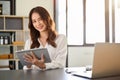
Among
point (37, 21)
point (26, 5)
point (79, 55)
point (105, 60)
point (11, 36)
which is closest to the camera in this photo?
point (105, 60)

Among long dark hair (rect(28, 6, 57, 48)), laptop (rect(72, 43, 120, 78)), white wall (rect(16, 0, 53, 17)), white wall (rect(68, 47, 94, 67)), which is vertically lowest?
white wall (rect(68, 47, 94, 67))

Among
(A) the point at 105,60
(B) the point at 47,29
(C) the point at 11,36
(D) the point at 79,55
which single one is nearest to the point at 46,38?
(B) the point at 47,29

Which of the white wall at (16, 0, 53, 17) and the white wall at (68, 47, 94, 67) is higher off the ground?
the white wall at (16, 0, 53, 17)

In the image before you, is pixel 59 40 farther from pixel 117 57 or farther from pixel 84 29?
pixel 84 29

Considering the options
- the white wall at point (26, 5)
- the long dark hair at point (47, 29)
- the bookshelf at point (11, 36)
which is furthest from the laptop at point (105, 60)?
the white wall at point (26, 5)

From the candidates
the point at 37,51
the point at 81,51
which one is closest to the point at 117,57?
the point at 37,51

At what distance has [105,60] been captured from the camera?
46.7 inches

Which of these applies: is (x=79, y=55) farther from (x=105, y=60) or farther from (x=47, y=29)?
(x=105, y=60)

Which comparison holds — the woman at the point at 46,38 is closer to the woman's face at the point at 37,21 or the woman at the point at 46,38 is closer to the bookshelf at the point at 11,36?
the woman's face at the point at 37,21

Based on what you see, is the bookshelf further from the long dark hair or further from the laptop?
the laptop

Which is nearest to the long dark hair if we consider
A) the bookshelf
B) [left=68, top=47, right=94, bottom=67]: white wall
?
[left=68, top=47, right=94, bottom=67]: white wall

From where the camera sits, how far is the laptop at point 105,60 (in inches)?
45.0

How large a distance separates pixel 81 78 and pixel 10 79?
0.42 metres

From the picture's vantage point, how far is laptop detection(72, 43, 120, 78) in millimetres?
1143
